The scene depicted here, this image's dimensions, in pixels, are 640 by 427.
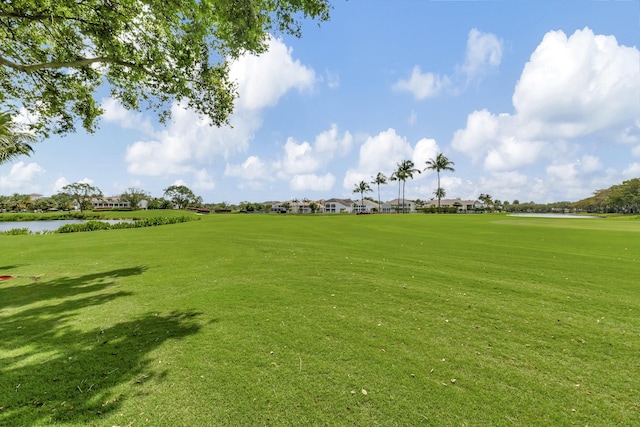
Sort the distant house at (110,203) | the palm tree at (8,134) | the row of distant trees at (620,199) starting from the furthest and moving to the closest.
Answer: the distant house at (110,203) → the row of distant trees at (620,199) → the palm tree at (8,134)

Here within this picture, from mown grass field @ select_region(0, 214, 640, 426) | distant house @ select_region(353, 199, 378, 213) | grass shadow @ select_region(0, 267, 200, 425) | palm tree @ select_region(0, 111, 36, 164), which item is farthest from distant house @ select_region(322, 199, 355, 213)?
grass shadow @ select_region(0, 267, 200, 425)

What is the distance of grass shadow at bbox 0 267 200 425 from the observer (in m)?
3.43

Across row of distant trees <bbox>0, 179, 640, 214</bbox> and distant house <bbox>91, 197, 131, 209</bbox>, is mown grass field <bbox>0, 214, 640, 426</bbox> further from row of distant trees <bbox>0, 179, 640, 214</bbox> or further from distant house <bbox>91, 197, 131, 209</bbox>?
distant house <bbox>91, 197, 131, 209</bbox>

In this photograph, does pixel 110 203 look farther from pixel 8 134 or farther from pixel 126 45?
pixel 126 45

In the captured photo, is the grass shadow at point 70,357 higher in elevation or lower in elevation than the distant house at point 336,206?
lower

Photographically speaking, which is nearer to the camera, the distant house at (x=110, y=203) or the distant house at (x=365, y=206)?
the distant house at (x=110, y=203)

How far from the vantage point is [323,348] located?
4.85 m

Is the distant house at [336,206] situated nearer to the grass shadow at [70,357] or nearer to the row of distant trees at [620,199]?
the row of distant trees at [620,199]

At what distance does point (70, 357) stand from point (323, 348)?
4.20 metres

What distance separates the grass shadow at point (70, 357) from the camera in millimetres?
3434

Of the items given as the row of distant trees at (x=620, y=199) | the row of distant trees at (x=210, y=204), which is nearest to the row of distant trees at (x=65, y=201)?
the row of distant trees at (x=210, y=204)

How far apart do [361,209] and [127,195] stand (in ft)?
376

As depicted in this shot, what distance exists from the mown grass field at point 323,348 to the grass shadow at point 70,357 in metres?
0.03

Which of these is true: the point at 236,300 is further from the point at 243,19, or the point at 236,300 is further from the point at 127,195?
the point at 127,195
